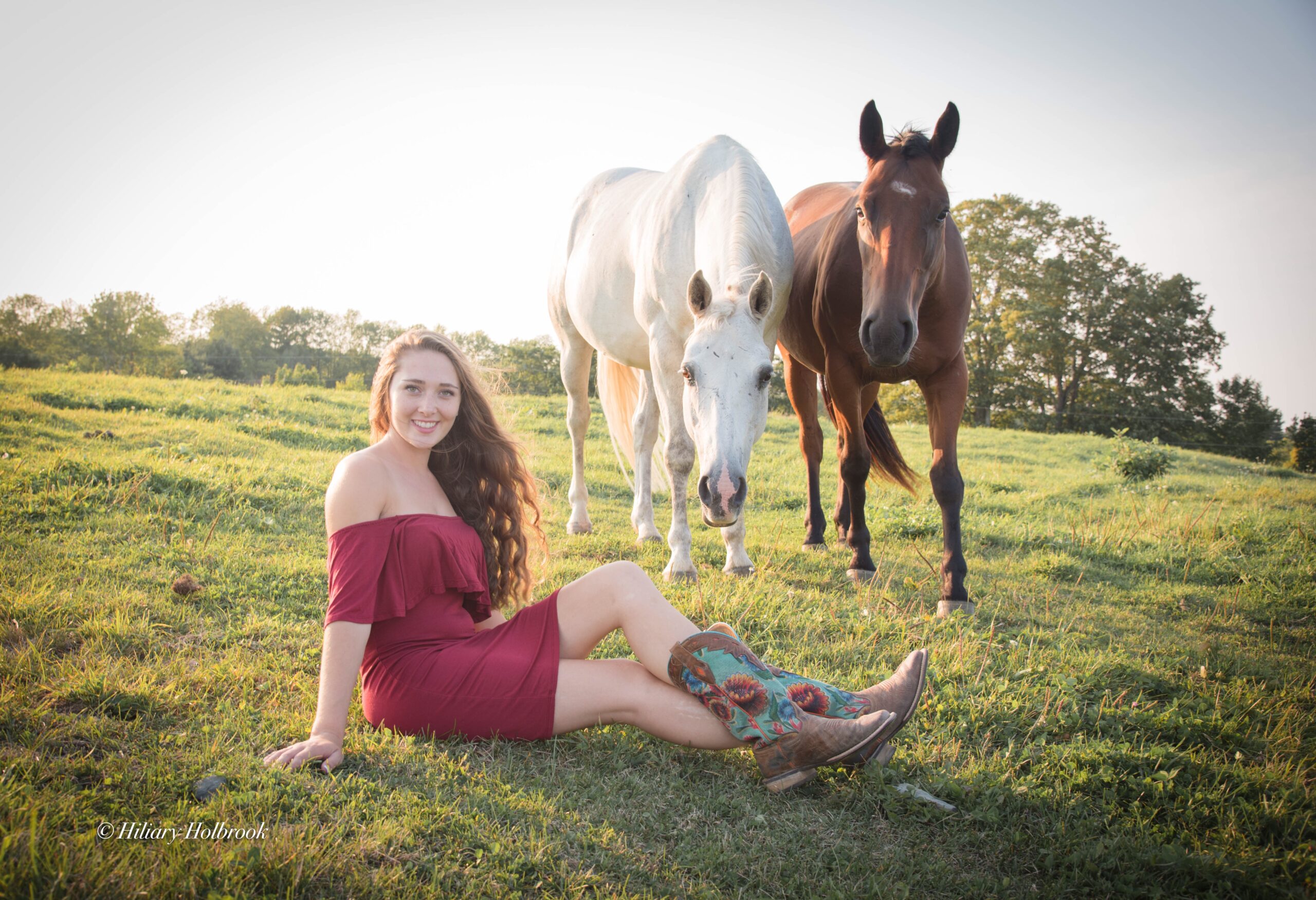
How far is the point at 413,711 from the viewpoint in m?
2.37

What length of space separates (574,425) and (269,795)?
15.5 feet

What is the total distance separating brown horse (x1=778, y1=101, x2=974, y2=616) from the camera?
12.0ft

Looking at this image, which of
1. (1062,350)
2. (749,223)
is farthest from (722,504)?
(1062,350)

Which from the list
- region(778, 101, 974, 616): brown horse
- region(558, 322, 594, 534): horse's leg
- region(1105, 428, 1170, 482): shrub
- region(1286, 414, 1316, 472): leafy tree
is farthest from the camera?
region(1286, 414, 1316, 472): leafy tree

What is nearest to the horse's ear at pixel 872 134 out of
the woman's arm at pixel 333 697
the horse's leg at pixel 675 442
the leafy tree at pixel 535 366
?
the horse's leg at pixel 675 442

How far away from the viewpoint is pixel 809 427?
5719mm

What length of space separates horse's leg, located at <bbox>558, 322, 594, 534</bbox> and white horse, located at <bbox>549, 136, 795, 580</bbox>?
0.02 m

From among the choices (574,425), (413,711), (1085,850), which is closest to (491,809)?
(413,711)

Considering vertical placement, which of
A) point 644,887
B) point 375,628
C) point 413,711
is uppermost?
point 375,628

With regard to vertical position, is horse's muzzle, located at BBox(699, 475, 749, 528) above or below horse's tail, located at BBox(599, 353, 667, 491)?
below

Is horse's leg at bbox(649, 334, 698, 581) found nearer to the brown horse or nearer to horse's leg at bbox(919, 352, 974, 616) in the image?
the brown horse

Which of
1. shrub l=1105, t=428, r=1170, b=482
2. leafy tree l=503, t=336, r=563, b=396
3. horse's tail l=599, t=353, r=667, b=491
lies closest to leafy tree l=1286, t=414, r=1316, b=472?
shrub l=1105, t=428, r=1170, b=482

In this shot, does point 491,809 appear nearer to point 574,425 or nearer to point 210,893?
→ point 210,893

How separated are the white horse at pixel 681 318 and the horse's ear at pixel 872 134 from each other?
593 millimetres
